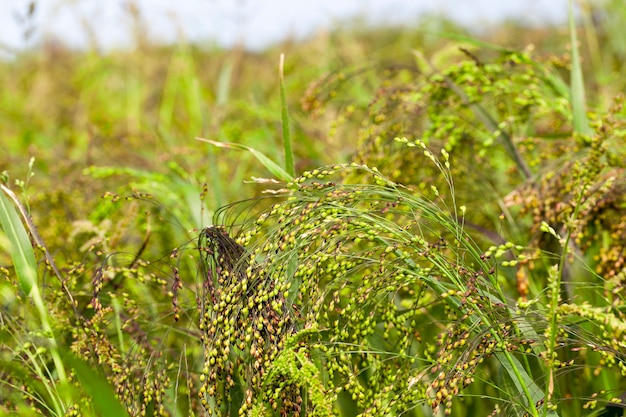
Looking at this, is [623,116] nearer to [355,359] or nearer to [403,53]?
[355,359]

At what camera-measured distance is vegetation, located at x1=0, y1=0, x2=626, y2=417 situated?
1.30m

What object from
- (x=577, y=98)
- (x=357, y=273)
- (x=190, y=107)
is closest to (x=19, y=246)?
(x=357, y=273)

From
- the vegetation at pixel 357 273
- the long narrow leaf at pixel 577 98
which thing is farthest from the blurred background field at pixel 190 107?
the long narrow leaf at pixel 577 98

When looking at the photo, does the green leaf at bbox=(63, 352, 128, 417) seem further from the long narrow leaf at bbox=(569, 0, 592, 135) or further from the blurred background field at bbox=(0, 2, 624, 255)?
the long narrow leaf at bbox=(569, 0, 592, 135)

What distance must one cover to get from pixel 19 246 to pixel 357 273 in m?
0.78

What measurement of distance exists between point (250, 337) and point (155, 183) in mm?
1436

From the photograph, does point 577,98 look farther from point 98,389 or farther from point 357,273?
point 98,389

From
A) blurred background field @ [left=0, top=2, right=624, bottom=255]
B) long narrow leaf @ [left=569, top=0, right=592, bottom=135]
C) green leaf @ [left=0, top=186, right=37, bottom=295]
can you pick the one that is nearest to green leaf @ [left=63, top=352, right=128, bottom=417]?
green leaf @ [left=0, top=186, right=37, bottom=295]

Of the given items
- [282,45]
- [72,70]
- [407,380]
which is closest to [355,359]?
[407,380]

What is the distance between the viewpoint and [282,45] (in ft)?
31.4

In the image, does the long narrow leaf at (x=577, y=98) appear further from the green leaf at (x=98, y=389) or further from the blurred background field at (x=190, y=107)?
the green leaf at (x=98, y=389)

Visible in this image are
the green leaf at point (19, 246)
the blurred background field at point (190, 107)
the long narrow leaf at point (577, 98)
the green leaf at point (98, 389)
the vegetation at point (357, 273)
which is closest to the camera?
the green leaf at point (98, 389)

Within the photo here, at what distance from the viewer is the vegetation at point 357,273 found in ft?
4.27

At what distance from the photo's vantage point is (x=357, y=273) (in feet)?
5.41
